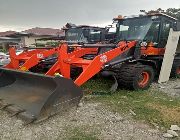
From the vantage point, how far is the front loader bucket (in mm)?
5461

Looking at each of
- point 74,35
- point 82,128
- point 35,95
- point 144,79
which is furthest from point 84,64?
point 74,35

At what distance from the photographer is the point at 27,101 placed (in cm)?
613

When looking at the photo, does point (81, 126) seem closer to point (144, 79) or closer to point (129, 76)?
point (129, 76)

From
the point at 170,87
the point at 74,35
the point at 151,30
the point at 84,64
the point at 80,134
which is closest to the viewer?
the point at 80,134

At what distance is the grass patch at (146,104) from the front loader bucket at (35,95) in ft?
3.46

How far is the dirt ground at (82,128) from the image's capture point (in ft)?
16.1

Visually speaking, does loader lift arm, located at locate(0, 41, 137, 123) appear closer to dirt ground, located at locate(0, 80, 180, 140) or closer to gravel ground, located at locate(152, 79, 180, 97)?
dirt ground, located at locate(0, 80, 180, 140)

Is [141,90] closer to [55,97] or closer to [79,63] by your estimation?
[79,63]

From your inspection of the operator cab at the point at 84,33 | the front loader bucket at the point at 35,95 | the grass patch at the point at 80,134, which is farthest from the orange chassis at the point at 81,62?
the operator cab at the point at 84,33

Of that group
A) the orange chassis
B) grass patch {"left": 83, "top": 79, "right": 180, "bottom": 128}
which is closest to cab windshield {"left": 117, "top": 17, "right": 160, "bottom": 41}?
the orange chassis

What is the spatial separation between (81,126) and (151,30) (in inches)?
184

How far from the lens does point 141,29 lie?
8.91 m

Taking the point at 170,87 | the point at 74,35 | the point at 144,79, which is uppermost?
the point at 74,35

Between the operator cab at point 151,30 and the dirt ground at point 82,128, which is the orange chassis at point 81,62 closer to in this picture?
the operator cab at point 151,30
